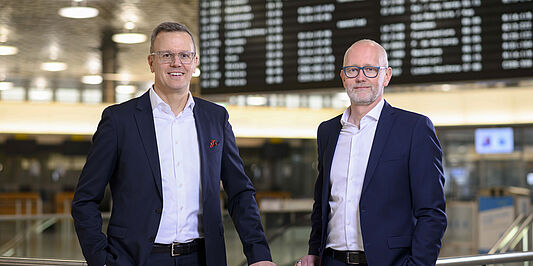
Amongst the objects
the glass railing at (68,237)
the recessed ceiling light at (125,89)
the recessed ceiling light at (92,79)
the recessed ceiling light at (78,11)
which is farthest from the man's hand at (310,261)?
the recessed ceiling light at (125,89)

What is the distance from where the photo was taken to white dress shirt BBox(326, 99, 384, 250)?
238 centimetres

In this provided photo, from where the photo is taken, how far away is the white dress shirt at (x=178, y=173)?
7.73ft

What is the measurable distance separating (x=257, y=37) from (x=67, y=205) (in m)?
11.5

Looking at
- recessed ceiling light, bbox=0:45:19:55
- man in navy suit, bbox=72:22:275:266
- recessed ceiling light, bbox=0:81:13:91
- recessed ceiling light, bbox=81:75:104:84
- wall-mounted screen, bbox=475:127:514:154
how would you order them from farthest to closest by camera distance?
recessed ceiling light, bbox=0:81:13:91 < recessed ceiling light, bbox=81:75:104:84 < wall-mounted screen, bbox=475:127:514:154 < recessed ceiling light, bbox=0:45:19:55 < man in navy suit, bbox=72:22:275:266

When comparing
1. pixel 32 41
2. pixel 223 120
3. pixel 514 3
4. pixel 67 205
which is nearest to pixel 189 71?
pixel 223 120

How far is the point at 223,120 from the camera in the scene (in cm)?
259

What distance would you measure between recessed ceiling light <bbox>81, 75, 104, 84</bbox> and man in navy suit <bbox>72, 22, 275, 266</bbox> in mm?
10889

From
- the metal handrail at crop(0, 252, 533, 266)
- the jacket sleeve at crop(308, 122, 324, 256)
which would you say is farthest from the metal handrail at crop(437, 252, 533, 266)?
the jacket sleeve at crop(308, 122, 324, 256)

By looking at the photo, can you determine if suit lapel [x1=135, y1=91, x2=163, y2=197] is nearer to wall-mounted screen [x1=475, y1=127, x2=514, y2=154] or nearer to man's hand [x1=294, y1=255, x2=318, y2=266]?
man's hand [x1=294, y1=255, x2=318, y2=266]

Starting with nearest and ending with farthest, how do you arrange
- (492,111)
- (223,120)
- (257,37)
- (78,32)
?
(223,120), (257,37), (78,32), (492,111)

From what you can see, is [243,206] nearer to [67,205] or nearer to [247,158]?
[67,205]

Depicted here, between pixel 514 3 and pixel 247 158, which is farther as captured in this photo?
pixel 247 158

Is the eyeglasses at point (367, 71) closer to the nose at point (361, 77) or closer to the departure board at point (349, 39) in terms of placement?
the nose at point (361, 77)

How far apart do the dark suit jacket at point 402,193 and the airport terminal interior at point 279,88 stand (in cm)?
151
